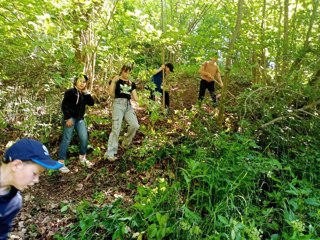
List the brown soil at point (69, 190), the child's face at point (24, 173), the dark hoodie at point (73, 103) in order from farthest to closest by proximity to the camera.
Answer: the dark hoodie at point (73, 103) → the brown soil at point (69, 190) → the child's face at point (24, 173)

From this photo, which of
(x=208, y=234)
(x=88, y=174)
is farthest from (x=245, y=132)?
(x=88, y=174)

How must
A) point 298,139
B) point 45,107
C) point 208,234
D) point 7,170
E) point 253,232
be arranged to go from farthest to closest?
point 45,107
point 298,139
point 208,234
point 253,232
point 7,170

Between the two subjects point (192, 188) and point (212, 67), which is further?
point (212, 67)

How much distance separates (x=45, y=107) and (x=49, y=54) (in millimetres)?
1338

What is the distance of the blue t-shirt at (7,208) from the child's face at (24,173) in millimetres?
79

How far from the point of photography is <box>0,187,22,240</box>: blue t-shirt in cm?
195

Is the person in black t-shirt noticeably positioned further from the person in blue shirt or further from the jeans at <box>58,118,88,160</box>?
the person in blue shirt

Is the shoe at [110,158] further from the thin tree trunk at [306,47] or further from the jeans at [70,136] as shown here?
the thin tree trunk at [306,47]

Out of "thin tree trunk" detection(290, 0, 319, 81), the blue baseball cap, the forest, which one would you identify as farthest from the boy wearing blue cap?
"thin tree trunk" detection(290, 0, 319, 81)

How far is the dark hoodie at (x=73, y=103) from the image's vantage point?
5430mm

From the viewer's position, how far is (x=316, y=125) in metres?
5.36

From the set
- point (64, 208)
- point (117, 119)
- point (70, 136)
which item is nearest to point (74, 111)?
point (70, 136)

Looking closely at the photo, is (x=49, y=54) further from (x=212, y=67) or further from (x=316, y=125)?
(x=316, y=125)

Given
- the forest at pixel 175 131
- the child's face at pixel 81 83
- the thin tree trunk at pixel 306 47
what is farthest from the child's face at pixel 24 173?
the thin tree trunk at pixel 306 47
